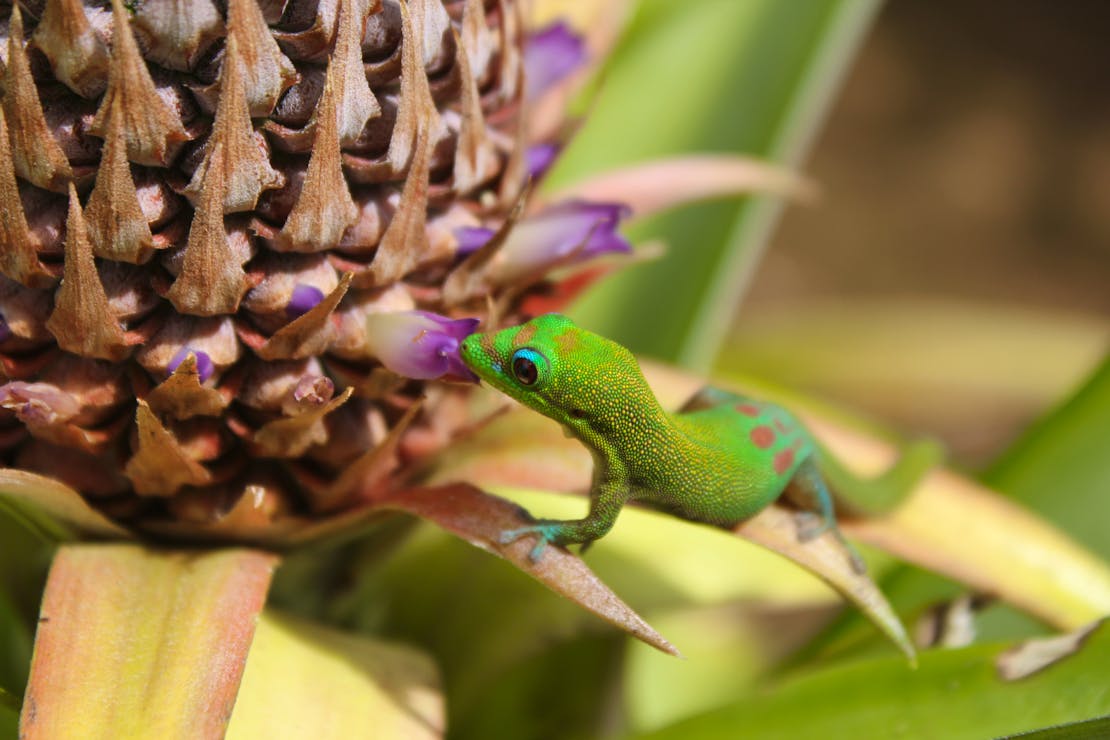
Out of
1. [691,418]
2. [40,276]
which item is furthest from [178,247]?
[691,418]

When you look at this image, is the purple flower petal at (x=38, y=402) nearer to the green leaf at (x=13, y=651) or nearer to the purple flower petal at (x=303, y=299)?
the purple flower petal at (x=303, y=299)

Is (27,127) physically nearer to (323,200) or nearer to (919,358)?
(323,200)

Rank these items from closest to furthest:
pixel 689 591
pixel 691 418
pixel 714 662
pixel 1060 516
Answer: pixel 691 418
pixel 689 591
pixel 1060 516
pixel 714 662

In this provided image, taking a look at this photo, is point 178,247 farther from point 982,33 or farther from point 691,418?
point 982,33

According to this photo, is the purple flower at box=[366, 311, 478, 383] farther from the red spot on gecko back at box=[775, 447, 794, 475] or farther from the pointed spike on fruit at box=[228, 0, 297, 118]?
the red spot on gecko back at box=[775, 447, 794, 475]

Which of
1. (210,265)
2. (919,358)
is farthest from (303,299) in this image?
(919,358)

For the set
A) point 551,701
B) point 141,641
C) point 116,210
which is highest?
point 116,210

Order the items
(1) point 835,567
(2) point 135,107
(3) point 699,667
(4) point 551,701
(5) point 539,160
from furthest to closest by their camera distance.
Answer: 1. (3) point 699,667
2. (4) point 551,701
3. (5) point 539,160
4. (1) point 835,567
5. (2) point 135,107
